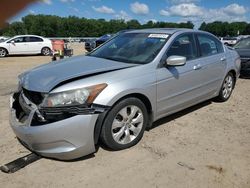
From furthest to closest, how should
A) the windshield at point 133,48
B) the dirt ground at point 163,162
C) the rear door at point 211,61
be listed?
the rear door at point 211,61
the windshield at point 133,48
the dirt ground at point 163,162

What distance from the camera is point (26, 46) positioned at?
61.1 ft

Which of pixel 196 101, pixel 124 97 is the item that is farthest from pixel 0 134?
pixel 196 101

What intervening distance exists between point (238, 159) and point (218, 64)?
7.99 feet

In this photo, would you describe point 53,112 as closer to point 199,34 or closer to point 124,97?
point 124,97

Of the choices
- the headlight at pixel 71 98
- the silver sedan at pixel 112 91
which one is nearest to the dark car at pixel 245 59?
the silver sedan at pixel 112 91

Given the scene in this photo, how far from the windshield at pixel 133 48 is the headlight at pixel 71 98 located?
114cm

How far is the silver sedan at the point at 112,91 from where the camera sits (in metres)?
3.48

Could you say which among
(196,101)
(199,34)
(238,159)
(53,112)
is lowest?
(238,159)

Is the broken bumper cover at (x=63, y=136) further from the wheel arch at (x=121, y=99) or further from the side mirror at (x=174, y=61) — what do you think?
the side mirror at (x=174, y=61)

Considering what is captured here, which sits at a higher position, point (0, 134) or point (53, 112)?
point (53, 112)

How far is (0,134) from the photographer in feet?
15.1

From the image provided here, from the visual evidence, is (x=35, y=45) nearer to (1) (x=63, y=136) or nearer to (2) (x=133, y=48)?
(2) (x=133, y=48)

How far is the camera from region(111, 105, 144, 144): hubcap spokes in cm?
391

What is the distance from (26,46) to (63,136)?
16.4m
